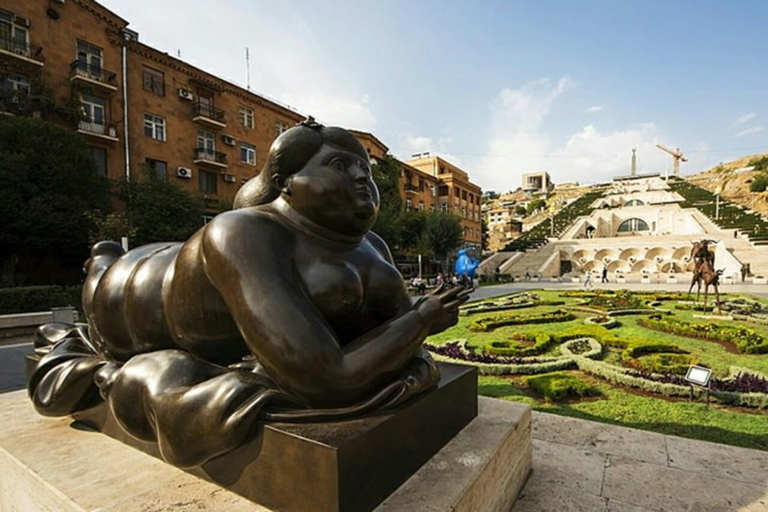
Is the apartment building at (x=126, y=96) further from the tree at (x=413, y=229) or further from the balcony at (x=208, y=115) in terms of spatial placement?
the tree at (x=413, y=229)

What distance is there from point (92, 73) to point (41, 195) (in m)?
7.70

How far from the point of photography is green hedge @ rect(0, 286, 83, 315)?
39.8 ft

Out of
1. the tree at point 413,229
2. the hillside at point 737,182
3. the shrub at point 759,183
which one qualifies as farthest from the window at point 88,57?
the shrub at point 759,183

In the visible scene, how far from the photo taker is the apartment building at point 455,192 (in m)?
50.6

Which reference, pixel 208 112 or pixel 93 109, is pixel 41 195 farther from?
pixel 208 112

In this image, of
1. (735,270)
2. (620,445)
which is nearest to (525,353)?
(620,445)

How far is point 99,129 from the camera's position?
20.1m

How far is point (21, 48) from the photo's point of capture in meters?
17.9

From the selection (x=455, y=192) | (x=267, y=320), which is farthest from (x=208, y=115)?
(x=455, y=192)

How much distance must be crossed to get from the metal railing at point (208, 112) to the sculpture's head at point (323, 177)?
87.2 feet

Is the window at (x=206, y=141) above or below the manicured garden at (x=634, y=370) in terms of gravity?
above

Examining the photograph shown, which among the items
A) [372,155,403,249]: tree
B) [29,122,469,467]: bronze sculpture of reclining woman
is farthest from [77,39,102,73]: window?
[29,122,469,467]: bronze sculpture of reclining woman

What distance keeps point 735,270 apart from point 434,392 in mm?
37772

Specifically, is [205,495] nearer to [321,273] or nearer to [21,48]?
[321,273]
